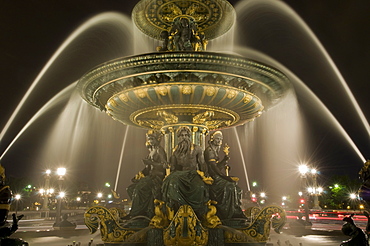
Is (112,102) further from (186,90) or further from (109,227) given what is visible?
(109,227)

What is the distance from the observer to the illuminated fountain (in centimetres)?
663

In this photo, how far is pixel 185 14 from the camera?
9516mm

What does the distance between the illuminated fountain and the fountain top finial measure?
2.12 feet

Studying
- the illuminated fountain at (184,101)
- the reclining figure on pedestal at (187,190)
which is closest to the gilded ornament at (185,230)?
the illuminated fountain at (184,101)

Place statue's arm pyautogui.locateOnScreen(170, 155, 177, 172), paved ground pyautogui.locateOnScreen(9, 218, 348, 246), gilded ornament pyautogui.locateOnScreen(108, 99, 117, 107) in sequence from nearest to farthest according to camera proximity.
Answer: statue's arm pyautogui.locateOnScreen(170, 155, 177, 172) < gilded ornament pyautogui.locateOnScreen(108, 99, 117, 107) < paved ground pyautogui.locateOnScreen(9, 218, 348, 246)

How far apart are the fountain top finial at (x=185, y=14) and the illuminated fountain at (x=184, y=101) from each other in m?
0.65

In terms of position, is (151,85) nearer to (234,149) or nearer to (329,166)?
(234,149)

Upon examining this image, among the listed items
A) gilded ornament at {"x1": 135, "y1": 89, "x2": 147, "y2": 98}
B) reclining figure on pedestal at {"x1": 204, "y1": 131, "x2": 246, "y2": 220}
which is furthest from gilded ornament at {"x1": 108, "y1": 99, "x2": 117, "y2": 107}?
reclining figure on pedestal at {"x1": 204, "y1": 131, "x2": 246, "y2": 220}

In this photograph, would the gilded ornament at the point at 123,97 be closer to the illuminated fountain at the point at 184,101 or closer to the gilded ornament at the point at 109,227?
the illuminated fountain at the point at 184,101

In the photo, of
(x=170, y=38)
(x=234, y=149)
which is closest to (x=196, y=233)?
(x=170, y=38)

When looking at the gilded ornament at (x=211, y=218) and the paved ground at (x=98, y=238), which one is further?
the paved ground at (x=98, y=238)

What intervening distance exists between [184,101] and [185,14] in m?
3.24

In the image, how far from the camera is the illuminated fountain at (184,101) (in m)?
6.63

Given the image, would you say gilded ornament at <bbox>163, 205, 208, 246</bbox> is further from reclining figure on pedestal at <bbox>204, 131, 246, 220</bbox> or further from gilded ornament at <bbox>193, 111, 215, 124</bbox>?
gilded ornament at <bbox>193, 111, 215, 124</bbox>
